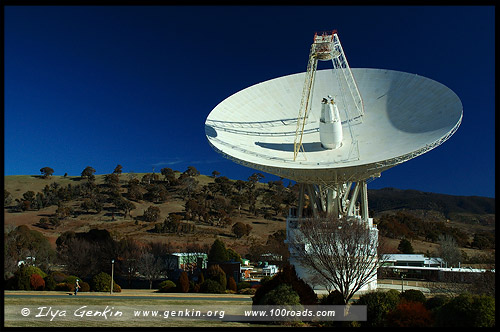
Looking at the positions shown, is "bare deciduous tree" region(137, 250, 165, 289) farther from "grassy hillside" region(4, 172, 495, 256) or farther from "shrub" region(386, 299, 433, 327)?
"shrub" region(386, 299, 433, 327)

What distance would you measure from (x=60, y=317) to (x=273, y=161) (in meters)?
19.0

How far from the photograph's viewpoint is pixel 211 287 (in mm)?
42562

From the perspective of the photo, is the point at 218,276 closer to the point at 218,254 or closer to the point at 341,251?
the point at 341,251

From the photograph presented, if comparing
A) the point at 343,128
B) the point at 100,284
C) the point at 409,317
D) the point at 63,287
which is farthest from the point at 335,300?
the point at 63,287

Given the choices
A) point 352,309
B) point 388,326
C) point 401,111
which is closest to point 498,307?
point 388,326

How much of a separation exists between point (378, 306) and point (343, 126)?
23.5 metres

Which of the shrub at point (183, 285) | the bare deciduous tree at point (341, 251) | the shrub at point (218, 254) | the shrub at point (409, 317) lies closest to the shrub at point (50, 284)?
the shrub at point (183, 285)

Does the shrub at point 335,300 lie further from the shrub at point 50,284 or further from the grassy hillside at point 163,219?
the grassy hillside at point 163,219

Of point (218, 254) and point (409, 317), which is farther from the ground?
point (409, 317)

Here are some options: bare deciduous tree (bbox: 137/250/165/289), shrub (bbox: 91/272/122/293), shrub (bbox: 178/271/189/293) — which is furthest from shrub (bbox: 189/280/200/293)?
bare deciduous tree (bbox: 137/250/165/289)

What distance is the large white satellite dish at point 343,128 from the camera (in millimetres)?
35188

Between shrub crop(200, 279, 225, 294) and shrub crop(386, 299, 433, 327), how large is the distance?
25874 millimetres

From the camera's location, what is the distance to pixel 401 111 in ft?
129
